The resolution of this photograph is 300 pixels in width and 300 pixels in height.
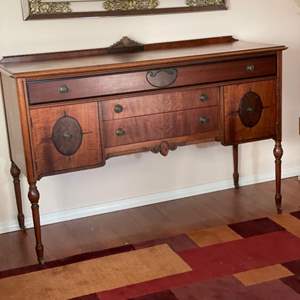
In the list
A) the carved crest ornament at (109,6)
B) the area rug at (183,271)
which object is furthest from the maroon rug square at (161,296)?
the carved crest ornament at (109,6)

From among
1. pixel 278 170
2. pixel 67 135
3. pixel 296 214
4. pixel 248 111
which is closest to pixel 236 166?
pixel 278 170

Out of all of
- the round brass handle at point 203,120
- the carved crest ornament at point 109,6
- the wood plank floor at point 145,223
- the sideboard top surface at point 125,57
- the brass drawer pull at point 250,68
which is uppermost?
the carved crest ornament at point 109,6

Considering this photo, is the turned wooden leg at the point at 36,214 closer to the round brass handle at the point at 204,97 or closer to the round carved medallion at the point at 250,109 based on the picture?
the round brass handle at the point at 204,97

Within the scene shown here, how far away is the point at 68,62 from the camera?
2613 millimetres

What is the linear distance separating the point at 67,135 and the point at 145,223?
768 mm

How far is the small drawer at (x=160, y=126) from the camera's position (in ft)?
8.29

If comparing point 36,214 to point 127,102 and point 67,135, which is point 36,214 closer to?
point 67,135

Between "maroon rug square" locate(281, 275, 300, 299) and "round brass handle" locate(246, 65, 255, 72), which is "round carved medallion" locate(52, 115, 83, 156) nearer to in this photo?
"round brass handle" locate(246, 65, 255, 72)

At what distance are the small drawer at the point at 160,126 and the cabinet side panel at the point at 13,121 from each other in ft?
1.27

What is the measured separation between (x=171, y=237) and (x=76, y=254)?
476 mm

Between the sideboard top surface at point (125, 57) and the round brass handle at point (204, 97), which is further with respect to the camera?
the round brass handle at point (204, 97)

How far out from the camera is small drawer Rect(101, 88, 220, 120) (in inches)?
98.3

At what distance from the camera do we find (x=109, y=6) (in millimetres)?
2885

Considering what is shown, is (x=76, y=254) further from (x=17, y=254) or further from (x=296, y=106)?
(x=296, y=106)
